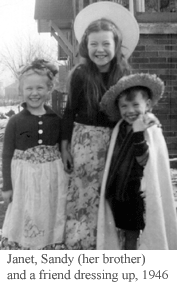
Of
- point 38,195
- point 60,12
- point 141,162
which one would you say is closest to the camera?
point 141,162

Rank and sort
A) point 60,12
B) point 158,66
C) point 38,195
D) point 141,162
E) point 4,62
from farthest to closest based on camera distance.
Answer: point 4,62 → point 60,12 → point 158,66 → point 38,195 → point 141,162

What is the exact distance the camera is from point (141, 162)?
8.20ft

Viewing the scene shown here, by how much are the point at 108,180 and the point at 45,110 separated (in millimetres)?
652

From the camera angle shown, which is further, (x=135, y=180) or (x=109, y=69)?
(x=109, y=69)

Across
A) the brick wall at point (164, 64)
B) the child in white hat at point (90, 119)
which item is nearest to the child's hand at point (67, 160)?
the child in white hat at point (90, 119)

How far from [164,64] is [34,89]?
3.00 m

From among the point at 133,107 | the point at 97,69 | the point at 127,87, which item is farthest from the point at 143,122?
the point at 97,69

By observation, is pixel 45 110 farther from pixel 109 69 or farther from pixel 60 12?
pixel 60 12

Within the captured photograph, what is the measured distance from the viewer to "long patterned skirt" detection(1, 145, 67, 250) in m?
2.68

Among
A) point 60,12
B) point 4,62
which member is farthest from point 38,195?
point 4,62

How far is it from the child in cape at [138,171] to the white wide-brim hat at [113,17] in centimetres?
48

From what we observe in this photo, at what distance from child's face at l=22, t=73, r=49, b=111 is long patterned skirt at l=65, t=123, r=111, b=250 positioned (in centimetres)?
34

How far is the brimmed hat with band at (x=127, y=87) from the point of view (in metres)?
2.50

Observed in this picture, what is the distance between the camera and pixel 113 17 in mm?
2803
